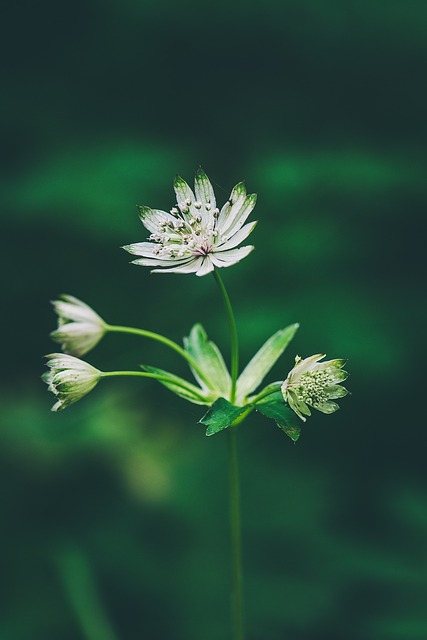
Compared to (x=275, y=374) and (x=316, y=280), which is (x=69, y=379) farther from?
(x=316, y=280)

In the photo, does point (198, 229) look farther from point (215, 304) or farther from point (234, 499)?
point (215, 304)

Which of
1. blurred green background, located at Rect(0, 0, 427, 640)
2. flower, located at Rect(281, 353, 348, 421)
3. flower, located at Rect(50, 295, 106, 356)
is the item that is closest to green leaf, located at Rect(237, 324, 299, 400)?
flower, located at Rect(281, 353, 348, 421)

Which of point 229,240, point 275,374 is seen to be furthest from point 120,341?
point 229,240

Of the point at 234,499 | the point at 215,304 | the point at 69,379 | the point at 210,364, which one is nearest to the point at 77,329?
the point at 69,379

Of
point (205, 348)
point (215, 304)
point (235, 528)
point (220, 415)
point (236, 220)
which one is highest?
point (215, 304)

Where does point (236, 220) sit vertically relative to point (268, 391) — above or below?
above

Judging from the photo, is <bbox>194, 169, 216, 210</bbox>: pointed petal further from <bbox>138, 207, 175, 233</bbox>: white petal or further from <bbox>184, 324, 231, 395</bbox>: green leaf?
<bbox>184, 324, 231, 395</bbox>: green leaf

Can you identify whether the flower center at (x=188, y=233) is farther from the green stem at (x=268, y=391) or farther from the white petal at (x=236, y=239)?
the green stem at (x=268, y=391)
